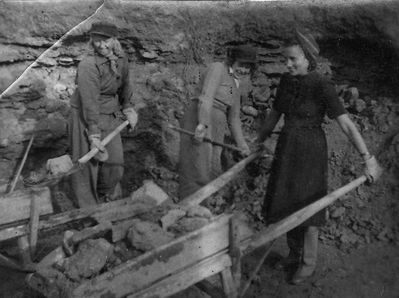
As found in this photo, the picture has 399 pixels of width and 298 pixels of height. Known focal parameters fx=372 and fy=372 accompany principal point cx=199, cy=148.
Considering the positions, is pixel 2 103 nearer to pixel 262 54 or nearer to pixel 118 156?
pixel 118 156

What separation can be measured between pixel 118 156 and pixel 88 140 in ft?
1.32

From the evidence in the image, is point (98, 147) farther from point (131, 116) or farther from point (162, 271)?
point (162, 271)

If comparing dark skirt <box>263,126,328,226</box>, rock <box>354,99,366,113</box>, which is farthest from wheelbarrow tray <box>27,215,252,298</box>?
rock <box>354,99,366,113</box>

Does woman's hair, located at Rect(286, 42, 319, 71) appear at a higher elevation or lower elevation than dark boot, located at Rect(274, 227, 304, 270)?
higher

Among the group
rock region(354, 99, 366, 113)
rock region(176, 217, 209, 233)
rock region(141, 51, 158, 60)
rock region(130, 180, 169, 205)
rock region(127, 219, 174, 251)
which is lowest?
rock region(130, 180, 169, 205)

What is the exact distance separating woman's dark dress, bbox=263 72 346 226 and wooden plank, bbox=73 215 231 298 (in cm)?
110

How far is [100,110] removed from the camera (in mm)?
3779

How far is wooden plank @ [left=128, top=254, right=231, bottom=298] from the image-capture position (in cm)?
206

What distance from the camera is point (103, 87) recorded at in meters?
3.72

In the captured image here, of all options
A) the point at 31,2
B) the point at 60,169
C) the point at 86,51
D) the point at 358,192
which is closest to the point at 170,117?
the point at 86,51

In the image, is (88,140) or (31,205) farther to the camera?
(88,140)

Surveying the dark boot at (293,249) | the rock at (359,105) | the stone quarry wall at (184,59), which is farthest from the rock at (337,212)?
the rock at (359,105)

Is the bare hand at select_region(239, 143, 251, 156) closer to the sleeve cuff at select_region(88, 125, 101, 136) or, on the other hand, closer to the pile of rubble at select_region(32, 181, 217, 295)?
the pile of rubble at select_region(32, 181, 217, 295)

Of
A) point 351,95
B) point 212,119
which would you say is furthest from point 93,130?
point 351,95
